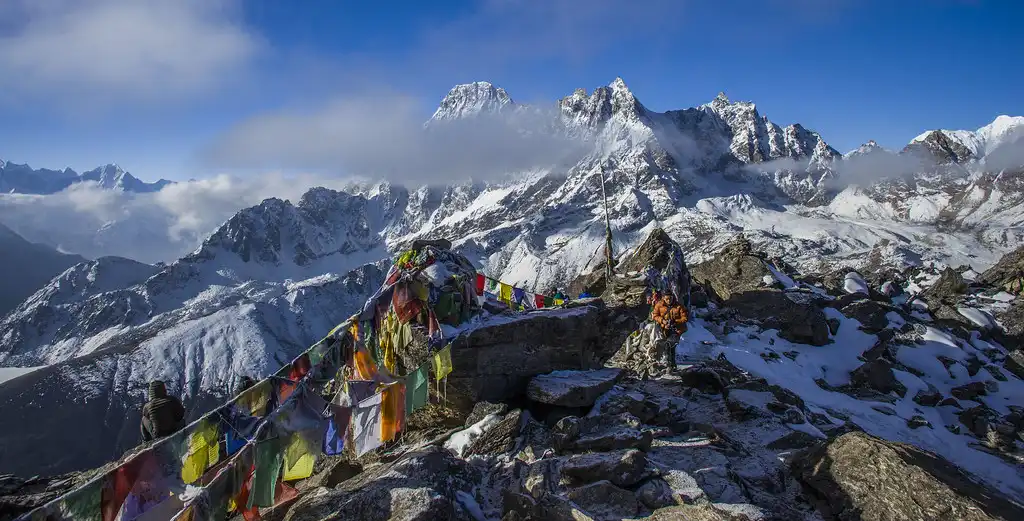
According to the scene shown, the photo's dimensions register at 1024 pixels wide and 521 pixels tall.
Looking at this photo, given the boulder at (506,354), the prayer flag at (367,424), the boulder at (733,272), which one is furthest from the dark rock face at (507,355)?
the boulder at (733,272)

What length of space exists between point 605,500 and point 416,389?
4.62 meters

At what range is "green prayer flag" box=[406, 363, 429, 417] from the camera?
10.7 metres

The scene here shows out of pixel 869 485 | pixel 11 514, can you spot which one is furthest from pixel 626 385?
pixel 11 514

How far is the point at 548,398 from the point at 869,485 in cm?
552

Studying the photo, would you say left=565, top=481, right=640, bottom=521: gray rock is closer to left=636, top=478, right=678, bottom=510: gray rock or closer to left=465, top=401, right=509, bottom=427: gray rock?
left=636, top=478, right=678, bottom=510: gray rock

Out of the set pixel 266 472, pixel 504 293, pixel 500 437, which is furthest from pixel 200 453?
pixel 504 293

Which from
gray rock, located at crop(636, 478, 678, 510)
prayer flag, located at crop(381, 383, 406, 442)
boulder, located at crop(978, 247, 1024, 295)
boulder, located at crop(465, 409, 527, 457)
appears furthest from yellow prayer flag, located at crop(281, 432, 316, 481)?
boulder, located at crop(978, 247, 1024, 295)

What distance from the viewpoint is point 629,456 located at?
323 inches

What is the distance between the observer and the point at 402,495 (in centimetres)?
731

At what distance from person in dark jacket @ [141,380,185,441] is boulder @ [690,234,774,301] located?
23722 millimetres

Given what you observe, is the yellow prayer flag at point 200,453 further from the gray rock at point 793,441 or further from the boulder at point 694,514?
the gray rock at point 793,441

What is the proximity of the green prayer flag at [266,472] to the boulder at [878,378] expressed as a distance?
18808mm

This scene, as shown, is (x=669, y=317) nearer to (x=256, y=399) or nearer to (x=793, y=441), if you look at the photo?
(x=793, y=441)

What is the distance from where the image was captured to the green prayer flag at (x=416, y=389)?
1069 cm
